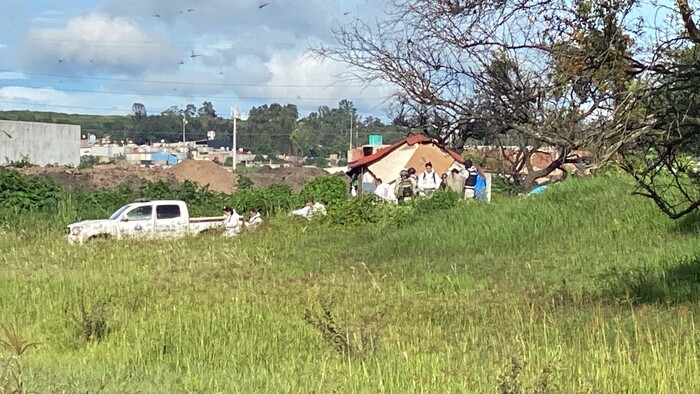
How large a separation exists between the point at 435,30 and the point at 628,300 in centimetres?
412

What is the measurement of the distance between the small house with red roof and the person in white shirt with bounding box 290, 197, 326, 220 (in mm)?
4427

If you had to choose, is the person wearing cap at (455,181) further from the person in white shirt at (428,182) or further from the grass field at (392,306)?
the grass field at (392,306)

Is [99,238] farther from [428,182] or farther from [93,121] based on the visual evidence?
[93,121]

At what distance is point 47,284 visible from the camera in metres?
14.1

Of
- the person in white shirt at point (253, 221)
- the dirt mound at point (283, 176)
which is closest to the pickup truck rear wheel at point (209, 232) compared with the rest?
the person in white shirt at point (253, 221)

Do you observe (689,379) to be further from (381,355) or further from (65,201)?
(65,201)

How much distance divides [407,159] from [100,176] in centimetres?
2462

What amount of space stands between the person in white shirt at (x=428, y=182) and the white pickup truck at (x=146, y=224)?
5.86 metres

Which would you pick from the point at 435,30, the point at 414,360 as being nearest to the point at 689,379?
the point at 414,360

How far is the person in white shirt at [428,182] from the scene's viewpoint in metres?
25.3

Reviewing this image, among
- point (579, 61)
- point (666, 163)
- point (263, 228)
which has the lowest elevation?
point (263, 228)

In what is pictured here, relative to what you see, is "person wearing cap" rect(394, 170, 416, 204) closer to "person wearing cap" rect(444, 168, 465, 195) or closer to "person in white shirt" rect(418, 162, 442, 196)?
"person in white shirt" rect(418, 162, 442, 196)

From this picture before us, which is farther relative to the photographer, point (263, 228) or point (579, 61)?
point (263, 228)

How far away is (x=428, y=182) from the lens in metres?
25.7
